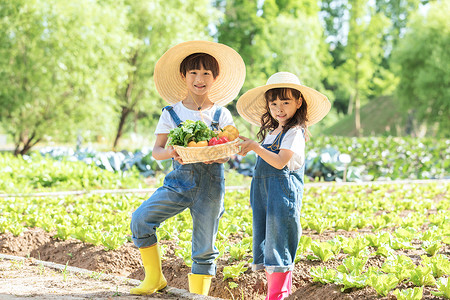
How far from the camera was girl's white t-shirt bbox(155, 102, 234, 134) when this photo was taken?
339cm

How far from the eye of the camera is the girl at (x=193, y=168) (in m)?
3.24

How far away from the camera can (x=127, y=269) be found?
166 inches

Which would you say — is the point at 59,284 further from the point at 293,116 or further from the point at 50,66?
the point at 50,66

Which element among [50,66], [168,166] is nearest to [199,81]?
[168,166]

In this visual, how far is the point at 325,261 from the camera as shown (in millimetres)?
3865

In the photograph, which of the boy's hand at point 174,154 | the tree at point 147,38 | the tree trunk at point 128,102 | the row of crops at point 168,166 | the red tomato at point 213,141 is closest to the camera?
the red tomato at point 213,141

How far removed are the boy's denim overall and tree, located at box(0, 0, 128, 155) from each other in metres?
12.6

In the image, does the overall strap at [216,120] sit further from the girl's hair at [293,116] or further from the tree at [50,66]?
the tree at [50,66]

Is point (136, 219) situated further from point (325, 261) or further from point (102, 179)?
point (102, 179)

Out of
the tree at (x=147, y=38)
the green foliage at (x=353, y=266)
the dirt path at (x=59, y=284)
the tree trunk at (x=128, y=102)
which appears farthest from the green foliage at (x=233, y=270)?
the tree trunk at (x=128, y=102)

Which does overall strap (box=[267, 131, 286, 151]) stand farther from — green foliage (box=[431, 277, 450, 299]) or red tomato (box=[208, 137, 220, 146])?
green foliage (box=[431, 277, 450, 299])

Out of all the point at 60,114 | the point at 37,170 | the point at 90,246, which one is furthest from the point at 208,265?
the point at 60,114

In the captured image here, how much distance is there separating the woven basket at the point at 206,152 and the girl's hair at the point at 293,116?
1.66ft

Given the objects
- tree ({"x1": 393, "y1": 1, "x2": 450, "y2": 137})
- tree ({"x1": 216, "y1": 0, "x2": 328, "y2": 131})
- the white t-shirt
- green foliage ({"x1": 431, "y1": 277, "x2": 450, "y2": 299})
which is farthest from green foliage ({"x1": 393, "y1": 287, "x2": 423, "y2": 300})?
tree ({"x1": 216, "y1": 0, "x2": 328, "y2": 131})
